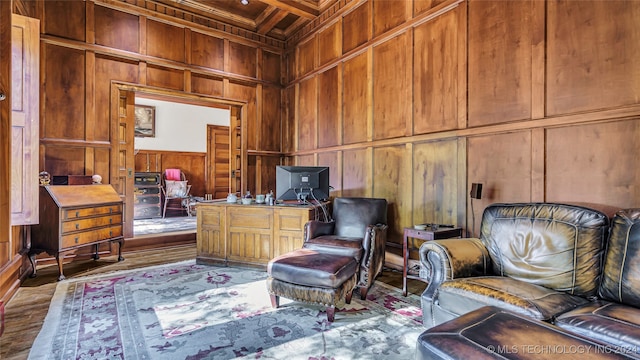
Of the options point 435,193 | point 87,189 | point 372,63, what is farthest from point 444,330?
point 87,189

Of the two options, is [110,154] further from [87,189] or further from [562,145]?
[562,145]

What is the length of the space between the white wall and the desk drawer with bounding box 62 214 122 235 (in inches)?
163

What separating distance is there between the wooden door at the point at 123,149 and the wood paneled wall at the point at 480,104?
3.05 meters

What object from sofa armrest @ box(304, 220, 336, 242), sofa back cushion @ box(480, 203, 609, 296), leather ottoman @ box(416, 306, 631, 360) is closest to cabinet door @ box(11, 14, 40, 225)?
sofa armrest @ box(304, 220, 336, 242)

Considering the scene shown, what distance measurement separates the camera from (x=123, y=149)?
452 centimetres

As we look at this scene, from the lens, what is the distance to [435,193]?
134 inches

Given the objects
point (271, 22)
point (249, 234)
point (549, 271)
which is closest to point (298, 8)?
point (271, 22)

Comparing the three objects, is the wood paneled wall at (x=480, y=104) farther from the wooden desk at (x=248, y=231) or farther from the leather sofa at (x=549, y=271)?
the wooden desk at (x=248, y=231)

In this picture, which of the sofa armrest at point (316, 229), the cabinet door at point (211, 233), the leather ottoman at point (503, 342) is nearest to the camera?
the leather ottoman at point (503, 342)

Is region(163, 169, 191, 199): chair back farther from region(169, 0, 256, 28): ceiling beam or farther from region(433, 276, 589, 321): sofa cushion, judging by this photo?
region(433, 276, 589, 321): sofa cushion

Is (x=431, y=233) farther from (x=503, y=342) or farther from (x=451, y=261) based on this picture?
(x=503, y=342)

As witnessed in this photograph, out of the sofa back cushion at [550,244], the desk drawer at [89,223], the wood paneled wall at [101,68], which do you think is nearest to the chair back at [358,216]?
the sofa back cushion at [550,244]

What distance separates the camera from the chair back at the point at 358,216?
10.9 ft

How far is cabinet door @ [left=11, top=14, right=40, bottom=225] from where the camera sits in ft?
7.92
